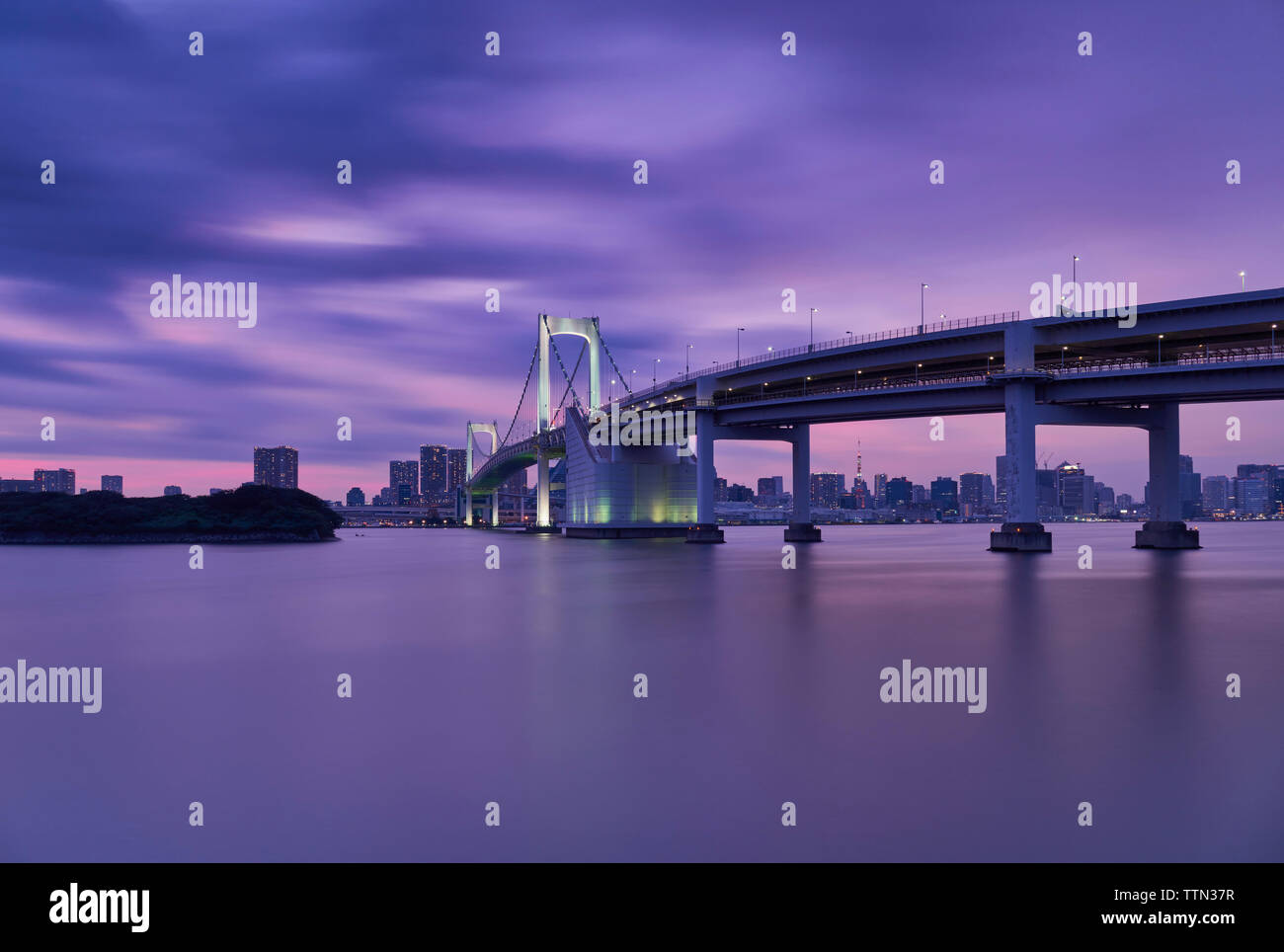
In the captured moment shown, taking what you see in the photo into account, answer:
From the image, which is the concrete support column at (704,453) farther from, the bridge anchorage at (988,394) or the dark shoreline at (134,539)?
the dark shoreline at (134,539)

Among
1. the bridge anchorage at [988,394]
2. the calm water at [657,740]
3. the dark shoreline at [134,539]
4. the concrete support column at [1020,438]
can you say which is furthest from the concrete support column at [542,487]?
the calm water at [657,740]

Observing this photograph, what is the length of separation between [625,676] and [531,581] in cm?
2410

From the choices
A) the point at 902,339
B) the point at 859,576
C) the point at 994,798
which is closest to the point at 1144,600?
the point at 859,576

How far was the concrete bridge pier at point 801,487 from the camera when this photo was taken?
261 ft

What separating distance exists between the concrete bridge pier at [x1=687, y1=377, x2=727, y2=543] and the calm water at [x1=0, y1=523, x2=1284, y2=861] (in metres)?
50.3

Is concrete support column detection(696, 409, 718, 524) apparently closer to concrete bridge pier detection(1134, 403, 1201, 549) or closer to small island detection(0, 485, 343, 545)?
concrete bridge pier detection(1134, 403, 1201, 549)

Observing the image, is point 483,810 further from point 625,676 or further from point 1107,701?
point 1107,701

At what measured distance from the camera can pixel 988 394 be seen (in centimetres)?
5266

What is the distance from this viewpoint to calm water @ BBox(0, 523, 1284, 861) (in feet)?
22.2

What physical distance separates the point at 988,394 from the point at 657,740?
49356mm

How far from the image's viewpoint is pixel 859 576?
37.8 meters

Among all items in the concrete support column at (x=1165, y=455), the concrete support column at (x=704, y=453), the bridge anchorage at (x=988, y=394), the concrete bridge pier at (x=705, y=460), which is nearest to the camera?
the bridge anchorage at (x=988, y=394)

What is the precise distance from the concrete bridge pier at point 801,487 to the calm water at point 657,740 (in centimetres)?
5696
